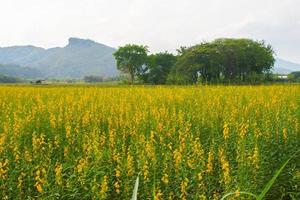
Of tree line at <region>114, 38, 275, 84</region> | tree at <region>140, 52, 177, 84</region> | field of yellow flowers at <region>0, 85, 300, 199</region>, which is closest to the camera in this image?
field of yellow flowers at <region>0, 85, 300, 199</region>

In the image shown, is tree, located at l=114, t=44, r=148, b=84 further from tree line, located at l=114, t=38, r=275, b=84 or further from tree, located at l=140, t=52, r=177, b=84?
tree line, located at l=114, t=38, r=275, b=84

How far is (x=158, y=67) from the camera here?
83.1m

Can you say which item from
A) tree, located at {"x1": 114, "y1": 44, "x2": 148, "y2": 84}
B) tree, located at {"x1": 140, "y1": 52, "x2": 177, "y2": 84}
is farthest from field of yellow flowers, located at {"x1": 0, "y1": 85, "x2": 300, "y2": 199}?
tree, located at {"x1": 114, "y1": 44, "x2": 148, "y2": 84}

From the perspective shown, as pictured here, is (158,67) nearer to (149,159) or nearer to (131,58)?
(131,58)

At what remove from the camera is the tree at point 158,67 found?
77.3m

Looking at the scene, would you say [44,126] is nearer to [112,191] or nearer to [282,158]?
[112,191]

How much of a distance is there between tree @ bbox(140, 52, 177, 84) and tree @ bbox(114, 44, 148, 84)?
12.2 feet

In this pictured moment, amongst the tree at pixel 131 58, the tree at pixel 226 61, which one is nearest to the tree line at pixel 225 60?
the tree at pixel 226 61

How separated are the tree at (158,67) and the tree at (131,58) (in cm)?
371

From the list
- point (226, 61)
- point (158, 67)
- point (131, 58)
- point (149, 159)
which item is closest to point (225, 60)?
point (226, 61)

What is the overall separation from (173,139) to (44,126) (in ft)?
10.2

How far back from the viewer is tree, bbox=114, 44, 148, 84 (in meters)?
90.6

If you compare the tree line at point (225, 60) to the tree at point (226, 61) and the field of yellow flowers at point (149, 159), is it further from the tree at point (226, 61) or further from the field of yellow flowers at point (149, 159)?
the field of yellow flowers at point (149, 159)

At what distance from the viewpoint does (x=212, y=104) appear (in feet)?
36.4
